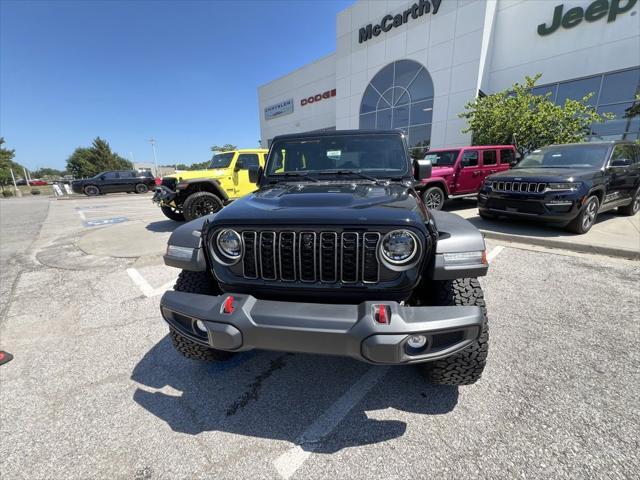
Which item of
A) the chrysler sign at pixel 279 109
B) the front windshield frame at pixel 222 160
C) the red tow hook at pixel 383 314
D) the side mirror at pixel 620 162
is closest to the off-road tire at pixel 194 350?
the red tow hook at pixel 383 314

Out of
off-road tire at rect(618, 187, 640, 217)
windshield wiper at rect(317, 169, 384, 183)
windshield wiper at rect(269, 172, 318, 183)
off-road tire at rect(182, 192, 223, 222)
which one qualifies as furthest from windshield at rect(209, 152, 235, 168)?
off-road tire at rect(618, 187, 640, 217)

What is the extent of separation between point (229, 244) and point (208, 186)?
605 cm

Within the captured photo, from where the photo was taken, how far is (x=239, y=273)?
1773 millimetres

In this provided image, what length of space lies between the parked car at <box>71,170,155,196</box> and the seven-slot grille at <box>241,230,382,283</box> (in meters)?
23.3

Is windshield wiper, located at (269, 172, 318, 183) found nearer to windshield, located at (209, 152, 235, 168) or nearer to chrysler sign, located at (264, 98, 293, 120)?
windshield, located at (209, 152, 235, 168)

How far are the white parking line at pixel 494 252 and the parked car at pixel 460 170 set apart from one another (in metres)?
3.01

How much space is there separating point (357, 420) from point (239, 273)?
1.18m

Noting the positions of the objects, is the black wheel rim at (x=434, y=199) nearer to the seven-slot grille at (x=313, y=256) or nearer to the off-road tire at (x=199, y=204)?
the off-road tire at (x=199, y=204)

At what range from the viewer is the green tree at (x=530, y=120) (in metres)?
10.8

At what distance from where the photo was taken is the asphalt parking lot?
1.49 meters

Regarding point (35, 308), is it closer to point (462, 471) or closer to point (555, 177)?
point (462, 471)

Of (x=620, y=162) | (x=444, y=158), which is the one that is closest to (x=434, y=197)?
(x=444, y=158)

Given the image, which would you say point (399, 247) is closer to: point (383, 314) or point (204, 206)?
point (383, 314)

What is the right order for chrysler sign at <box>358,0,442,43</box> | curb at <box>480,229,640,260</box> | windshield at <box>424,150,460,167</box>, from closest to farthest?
curb at <box>480,229,640,260</box> → windshield at <box>424,150,460,167</box> → chrysler sign at <box>358,0,442,43</box>
